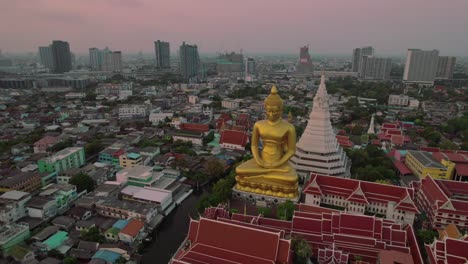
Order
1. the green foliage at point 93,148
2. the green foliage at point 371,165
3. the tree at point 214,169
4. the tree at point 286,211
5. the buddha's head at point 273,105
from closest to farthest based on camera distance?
the tree at point 286,211 → the buddha's head at point 273,105 → the green foliage at point 371,165 → the tree at point 214,169 → the green foliage at point 93,148

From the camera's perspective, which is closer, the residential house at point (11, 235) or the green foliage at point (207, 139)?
the residential house at point (11, 235)

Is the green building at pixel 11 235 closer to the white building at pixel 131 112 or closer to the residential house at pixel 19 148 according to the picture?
the residential house at pixel 19 148

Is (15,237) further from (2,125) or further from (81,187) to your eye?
(2,125)

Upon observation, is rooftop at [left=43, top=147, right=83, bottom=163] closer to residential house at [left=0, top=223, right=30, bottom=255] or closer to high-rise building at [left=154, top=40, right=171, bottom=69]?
residential house at [left=0, top=223, right=30, bottom=255]

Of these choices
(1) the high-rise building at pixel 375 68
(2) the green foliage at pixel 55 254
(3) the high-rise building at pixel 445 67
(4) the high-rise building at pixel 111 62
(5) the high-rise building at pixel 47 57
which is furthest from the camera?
(4) the high-rise building at pixel 111 62

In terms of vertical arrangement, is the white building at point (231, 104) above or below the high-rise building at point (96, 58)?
below

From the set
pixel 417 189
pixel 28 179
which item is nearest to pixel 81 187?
pixel 28 179

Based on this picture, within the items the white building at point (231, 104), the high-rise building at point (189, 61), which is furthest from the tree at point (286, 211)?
the high-rise building at point (189, 61)

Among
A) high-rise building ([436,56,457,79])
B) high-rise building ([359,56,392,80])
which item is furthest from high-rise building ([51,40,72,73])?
high-rise building ([436,56,457,79])
